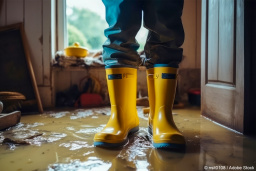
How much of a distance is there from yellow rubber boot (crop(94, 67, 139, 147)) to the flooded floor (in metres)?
0.04

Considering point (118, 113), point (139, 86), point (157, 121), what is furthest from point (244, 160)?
point (139, 86)

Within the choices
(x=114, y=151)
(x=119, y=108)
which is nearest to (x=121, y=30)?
(x=119, y=108)

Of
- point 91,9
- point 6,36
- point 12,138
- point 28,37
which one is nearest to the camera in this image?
point 12,138

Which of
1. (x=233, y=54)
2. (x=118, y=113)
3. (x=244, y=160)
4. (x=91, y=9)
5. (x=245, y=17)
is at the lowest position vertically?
(x=244, y=160)

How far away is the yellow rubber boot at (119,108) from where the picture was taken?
767mm

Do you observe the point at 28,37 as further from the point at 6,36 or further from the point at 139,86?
the point at 139,86

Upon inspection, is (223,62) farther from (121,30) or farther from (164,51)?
(121,30)

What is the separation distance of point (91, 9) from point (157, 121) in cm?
172

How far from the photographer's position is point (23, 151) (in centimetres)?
75

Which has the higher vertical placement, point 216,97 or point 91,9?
point 91,9

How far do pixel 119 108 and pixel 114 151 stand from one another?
186mm

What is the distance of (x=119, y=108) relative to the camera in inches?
33.4

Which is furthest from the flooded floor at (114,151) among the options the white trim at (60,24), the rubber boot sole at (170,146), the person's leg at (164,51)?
the white trim at (60,24)

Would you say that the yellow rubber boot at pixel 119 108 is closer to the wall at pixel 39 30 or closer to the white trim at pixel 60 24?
the wall at pixel 39 30
